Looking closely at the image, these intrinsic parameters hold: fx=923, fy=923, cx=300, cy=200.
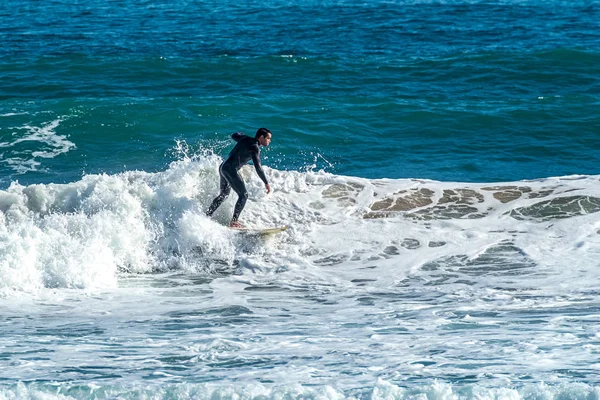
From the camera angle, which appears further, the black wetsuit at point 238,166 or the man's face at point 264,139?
the black wetsuit at point 238,166

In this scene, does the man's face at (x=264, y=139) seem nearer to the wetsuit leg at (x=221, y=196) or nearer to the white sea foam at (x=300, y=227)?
the wetsuit leg at (x=221, y=196)

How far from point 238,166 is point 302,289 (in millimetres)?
2510

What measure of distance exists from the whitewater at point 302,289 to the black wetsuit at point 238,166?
0.59 meters

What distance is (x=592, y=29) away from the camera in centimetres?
2895

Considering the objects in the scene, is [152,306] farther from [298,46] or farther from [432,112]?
[298,46]

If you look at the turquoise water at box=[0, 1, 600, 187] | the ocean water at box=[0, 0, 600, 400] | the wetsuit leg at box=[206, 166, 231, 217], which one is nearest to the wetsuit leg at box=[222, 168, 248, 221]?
the wetsuit leg at box=[206, 166, 231, 217]

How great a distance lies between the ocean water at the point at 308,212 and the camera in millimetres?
9195

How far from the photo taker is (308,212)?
15188mm

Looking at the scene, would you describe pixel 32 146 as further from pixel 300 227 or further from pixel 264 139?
pixel 264 139

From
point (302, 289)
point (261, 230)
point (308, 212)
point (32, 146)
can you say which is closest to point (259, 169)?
point (261, 230)

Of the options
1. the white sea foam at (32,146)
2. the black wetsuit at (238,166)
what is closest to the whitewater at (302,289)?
the black wetsuit at (238,166)

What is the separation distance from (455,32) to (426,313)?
62.1 feet

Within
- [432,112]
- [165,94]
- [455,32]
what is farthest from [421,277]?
[455,32]

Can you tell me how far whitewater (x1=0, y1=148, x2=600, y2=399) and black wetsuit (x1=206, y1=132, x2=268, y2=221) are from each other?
595 mm
